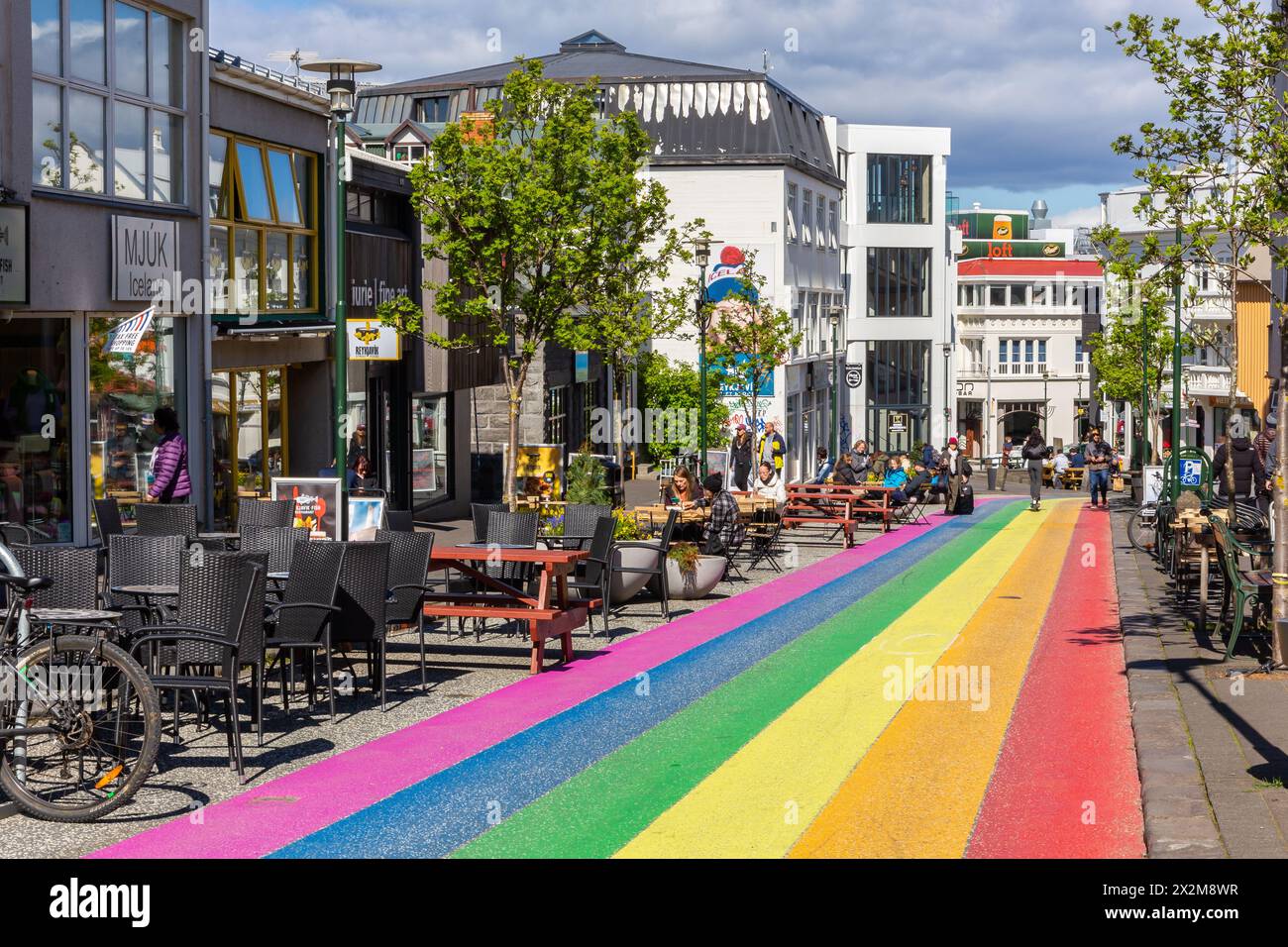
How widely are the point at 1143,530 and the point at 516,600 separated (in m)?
20.3

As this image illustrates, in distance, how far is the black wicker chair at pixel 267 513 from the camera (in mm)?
14820

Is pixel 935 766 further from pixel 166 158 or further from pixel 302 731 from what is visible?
pixel 166 158

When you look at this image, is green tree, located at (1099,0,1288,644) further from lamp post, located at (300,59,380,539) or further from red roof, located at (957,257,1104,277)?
red roof, located at (957,257,1104,277)

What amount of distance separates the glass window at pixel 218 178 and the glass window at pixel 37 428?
441cm

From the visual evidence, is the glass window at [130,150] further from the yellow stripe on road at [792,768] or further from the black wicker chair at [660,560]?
the yellow stripe on road at [792,768]

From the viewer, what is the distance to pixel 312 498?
54.0 feet

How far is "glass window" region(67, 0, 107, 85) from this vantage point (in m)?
17.2

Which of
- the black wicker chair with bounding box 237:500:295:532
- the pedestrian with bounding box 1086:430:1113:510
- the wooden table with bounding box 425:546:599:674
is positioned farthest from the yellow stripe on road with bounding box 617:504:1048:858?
the pedestrian with bounding box 1086:430:1113:510

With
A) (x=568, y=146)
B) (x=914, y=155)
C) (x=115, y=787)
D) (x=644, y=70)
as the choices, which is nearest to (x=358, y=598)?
(x=115, y=787)

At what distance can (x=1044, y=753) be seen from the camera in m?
10.4

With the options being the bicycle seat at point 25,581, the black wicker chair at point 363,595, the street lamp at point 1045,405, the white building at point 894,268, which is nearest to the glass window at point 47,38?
the black wicker chair at point 363,595

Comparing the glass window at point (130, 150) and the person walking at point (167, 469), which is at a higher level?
the glass window at point (130, 150)

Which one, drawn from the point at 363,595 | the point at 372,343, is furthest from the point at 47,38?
the point at 363,595

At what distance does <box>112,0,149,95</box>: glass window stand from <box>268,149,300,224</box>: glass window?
4.55 meters
